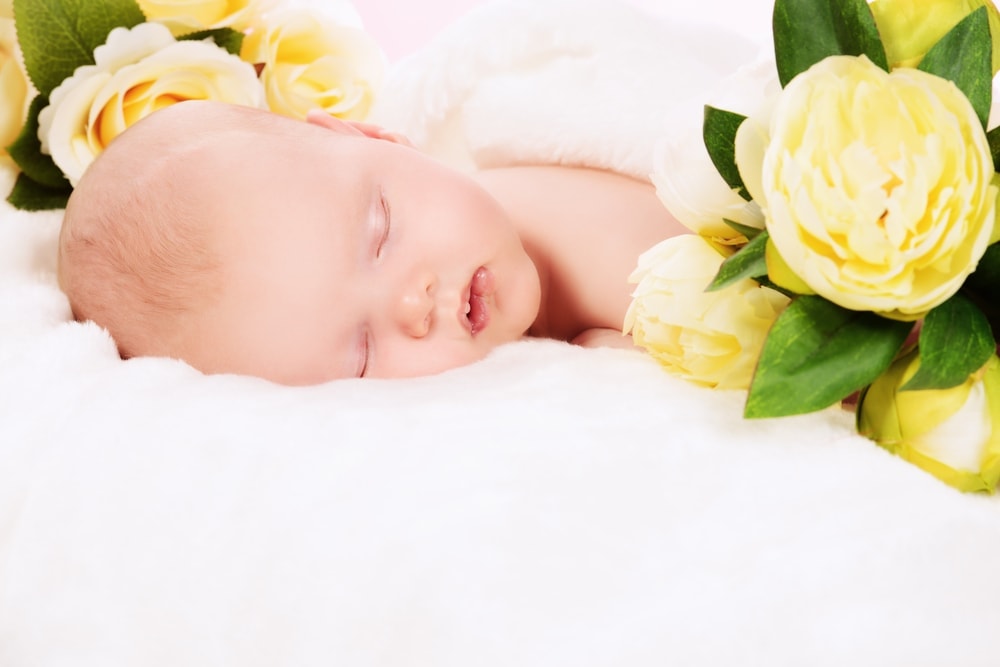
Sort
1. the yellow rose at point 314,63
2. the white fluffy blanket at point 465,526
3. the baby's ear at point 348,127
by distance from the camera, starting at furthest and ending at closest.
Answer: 1. the yellow rose at point 314,63
2. the baby's ear at point 348,127
3. the white fluffy blanket at point 465,526

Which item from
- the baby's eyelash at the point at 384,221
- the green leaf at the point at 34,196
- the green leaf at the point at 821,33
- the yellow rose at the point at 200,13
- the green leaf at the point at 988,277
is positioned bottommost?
the green leaf at the point at 34,196

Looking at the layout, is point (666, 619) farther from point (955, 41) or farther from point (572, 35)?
point (572, 35)

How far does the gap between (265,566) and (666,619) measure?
1.06 ft

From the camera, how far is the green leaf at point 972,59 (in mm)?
739

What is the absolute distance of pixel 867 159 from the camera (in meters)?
0.66

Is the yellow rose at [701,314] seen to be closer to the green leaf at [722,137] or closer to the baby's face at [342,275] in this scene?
the green leaf at [722,137]

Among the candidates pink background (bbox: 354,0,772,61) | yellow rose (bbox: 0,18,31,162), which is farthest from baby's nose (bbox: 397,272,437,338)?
pink background (bbox: 354,0,772,61)

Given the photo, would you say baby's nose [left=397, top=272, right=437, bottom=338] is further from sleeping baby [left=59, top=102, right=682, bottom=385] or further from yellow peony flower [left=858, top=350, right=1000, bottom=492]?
yellow peony flower [left=858, top=350, right=1000, bottom=492]

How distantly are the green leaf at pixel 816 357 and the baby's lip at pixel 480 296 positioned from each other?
23.2 inches

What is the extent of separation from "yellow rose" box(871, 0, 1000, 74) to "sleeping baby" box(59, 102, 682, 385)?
1.90ft

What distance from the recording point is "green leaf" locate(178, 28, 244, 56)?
165 centimetres

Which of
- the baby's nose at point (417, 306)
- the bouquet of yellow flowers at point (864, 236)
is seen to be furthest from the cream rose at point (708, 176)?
the baby's nose at point (417, 306)

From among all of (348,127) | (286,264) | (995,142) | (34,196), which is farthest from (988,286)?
(34,196)

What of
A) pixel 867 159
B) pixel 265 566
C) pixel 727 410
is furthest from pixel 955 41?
pixel 265 566
